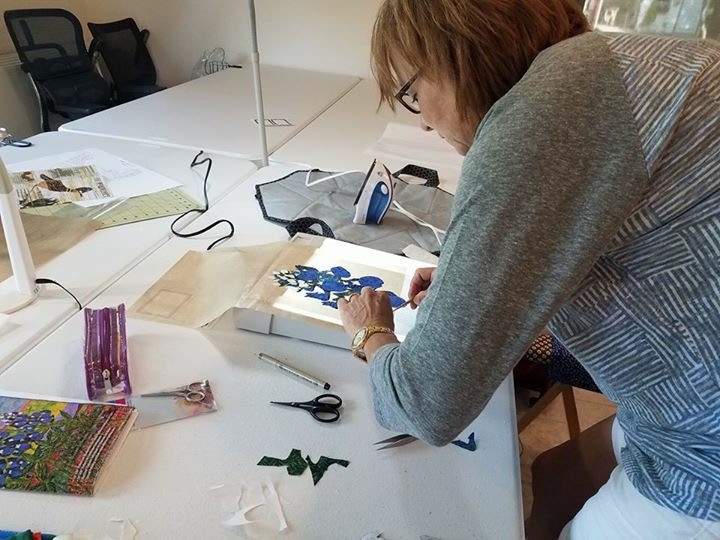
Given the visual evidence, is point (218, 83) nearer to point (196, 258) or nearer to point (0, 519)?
point (196, 258)

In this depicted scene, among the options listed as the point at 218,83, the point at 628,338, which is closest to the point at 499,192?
the point at 628,338

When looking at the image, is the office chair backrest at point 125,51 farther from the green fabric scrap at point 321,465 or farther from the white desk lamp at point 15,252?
the green fabric scrap at point 321,465

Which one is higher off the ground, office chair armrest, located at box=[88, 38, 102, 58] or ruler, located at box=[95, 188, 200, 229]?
ruler, located at box=[95, 188, 200, 229]

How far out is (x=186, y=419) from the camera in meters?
0.84

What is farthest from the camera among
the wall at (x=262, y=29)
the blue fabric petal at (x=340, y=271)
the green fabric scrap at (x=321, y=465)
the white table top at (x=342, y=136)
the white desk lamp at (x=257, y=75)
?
the wall at (x=262, y=29)

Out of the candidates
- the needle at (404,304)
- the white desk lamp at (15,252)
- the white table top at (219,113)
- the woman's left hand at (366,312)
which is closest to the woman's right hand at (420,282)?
the needle at (404,304)

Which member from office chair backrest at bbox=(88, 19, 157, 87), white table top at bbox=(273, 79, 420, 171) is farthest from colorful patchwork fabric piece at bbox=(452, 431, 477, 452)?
office chair backrest at bbox=(88, 19, 157, 87)

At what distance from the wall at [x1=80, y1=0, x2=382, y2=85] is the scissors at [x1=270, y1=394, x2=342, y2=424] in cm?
279

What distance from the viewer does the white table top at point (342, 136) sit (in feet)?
6.29

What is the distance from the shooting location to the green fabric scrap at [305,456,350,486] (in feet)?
2.49

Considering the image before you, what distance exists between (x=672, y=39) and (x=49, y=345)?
975 millimetres

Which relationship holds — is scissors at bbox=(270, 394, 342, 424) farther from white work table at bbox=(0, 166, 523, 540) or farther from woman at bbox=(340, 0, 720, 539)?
woman at bbox=(340, 0, 720, 539)

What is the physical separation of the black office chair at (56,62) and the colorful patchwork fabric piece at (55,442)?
2.96m

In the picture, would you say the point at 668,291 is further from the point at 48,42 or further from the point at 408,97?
the point at 48,42
